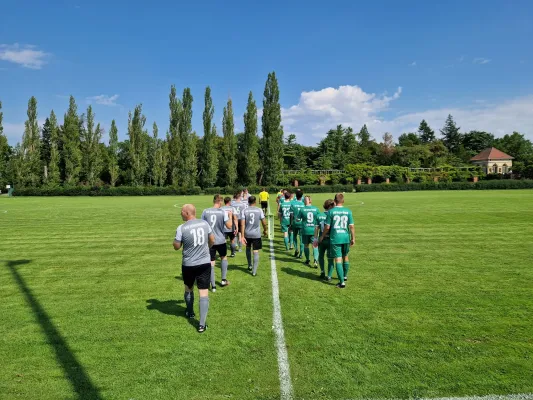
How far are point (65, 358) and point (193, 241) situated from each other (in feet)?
7.71

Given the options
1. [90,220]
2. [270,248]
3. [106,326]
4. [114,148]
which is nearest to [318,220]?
[270,248]

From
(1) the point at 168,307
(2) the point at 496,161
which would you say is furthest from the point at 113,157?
(2) the point at 496,161

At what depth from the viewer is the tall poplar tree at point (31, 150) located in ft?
191

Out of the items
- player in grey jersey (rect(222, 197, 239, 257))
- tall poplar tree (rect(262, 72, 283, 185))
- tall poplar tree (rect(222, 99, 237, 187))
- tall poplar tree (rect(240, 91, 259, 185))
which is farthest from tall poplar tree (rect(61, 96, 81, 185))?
player in grey jersey (rect(222, 197, 239, 257))

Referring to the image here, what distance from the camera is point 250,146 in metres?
66.4

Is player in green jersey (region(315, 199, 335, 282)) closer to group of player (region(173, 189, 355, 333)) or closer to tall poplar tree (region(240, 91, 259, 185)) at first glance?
group of player (region(173, 189, 355, 333))

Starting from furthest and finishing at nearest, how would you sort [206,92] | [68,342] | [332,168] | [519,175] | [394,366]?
[332,168]
[519,175]
[206,92]
[68,342]
[394,366]

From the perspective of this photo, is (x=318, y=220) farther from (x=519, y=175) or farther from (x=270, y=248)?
(x=519, y=175)

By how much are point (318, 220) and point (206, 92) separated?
6450cm

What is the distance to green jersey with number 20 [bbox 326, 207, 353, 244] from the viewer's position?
7.89 m

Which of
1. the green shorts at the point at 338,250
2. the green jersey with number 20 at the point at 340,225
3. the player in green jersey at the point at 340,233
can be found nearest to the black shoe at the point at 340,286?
the player in green jersey at the point at 340,233

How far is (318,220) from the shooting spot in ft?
31.6

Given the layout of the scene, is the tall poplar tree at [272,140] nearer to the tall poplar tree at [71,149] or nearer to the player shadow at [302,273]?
the tall poplar tree at [71,149]

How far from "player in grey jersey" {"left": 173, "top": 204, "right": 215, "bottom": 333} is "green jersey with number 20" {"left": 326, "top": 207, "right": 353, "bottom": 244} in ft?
10.4
